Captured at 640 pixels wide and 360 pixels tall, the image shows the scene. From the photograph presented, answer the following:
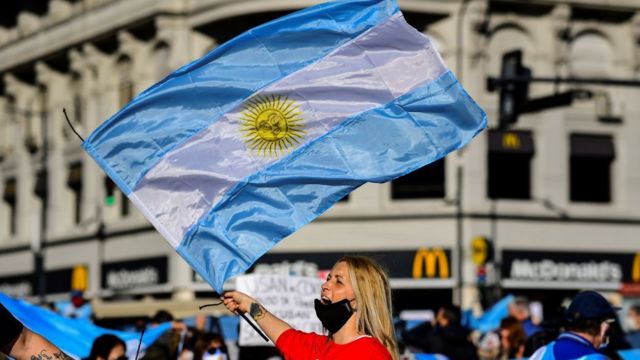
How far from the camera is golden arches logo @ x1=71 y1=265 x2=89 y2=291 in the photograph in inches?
1617

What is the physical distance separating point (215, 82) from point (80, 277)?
1339 inches

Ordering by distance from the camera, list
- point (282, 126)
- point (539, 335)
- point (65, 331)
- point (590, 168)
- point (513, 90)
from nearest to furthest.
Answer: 1. point (282, 126)
2. point (539, 335)
3. point (65, 331)
4. point (513, 90)
5. point (590, 168)

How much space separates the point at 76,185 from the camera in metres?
42.2

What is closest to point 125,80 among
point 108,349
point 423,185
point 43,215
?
point 43,215

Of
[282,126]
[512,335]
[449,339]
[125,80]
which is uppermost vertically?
[125,80]

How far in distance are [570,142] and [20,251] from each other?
19.1 metres

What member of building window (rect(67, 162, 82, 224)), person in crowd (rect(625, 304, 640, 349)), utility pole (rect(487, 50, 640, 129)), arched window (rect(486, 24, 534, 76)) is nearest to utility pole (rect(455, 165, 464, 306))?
arched window (rect(486, 24, 534, 76))

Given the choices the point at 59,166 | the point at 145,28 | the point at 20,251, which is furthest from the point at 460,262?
the point at 20,251

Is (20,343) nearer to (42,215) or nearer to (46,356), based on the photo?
(46,356)

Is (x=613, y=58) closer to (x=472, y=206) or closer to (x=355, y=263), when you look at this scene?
(x=472, y=206)

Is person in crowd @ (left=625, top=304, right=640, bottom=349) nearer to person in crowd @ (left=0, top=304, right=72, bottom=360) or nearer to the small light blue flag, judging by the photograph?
the small light blue flag

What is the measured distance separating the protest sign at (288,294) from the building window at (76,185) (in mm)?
27317

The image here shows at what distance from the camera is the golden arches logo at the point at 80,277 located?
41.1 meters

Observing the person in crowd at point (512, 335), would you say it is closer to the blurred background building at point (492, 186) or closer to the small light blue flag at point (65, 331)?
the small light blue flag at point (65, 331)
